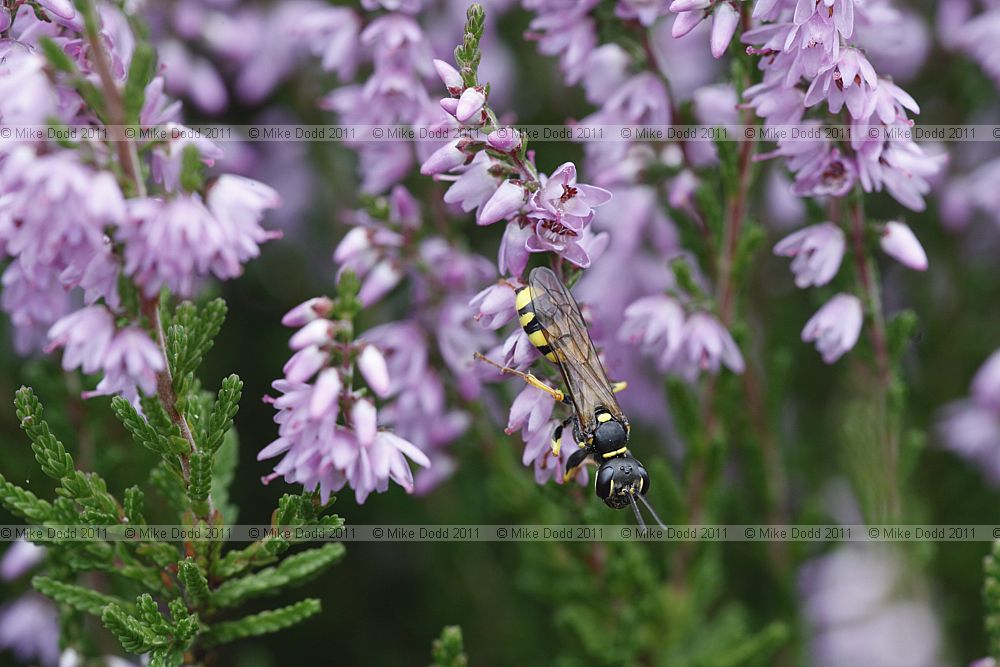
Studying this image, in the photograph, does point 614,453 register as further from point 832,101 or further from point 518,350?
point 832,101

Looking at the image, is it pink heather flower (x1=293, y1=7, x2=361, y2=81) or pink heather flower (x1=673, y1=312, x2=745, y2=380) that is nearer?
pink heather flower (x1=673, y1=312, x2=745, y2=380)

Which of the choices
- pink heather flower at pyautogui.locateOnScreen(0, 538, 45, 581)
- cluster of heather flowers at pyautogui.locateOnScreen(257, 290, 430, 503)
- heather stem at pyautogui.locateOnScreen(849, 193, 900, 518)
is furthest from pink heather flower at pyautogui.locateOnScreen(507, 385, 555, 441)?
pink heather flower at pyautogui.locateOnScreen(0, 538, 45, 581)

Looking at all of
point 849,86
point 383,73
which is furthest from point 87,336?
point 849,86

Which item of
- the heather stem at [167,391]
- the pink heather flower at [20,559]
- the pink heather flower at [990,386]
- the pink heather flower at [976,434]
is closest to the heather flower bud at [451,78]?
the heather stem at [167,391]

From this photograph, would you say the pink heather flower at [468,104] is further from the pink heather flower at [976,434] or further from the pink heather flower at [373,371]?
the pink heather flower at [976,434]

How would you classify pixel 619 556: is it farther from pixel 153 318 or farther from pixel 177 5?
pixel 177 5

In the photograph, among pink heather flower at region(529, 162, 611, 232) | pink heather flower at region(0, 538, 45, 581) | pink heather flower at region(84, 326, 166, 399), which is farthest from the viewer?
pink heather flower at region(0, 538, 45, 581)

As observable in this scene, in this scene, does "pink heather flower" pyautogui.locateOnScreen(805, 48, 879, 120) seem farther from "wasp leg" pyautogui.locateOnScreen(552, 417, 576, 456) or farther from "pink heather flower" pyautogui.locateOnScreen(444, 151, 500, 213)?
"wasp leg" pyautogui.locateOnScreen(552, 417, 576, 456)
